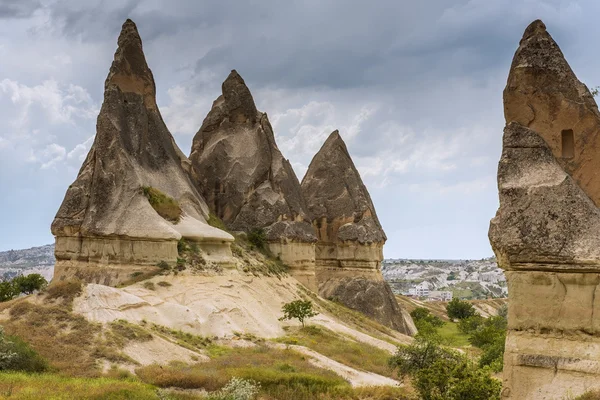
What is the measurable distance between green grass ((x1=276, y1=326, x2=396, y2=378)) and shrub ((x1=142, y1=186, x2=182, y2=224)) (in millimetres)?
8689

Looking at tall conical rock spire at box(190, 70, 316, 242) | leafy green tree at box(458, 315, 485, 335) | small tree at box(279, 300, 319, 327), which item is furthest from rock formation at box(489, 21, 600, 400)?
leafy green tree at box(458, 315, 485, 335)

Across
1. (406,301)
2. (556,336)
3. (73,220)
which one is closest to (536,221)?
(556,336)

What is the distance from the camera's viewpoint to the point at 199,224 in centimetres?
3422

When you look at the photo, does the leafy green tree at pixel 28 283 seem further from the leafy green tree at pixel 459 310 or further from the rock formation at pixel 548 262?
the leafy green tree at pixel 459 310

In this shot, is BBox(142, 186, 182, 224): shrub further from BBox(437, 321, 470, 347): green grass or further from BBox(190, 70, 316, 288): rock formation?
BBox(437, 321, 470, 347): green grass

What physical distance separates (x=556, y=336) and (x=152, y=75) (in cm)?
3030

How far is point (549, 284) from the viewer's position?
38.3ft

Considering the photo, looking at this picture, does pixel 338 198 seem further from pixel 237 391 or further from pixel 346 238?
pixel 237 391

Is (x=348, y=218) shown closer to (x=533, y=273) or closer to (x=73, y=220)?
(x=73, y=220)

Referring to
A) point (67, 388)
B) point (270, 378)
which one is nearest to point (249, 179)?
point (270, 378)

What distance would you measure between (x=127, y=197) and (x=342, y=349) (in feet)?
41.5

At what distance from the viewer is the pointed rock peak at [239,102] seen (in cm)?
4522

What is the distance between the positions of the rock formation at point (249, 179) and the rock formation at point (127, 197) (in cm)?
538

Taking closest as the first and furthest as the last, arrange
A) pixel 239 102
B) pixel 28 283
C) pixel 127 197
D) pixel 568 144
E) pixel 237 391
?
pixel 568 144
pixel 237 391
pixel 127 197
pixel 28 283
pixel 239 102
